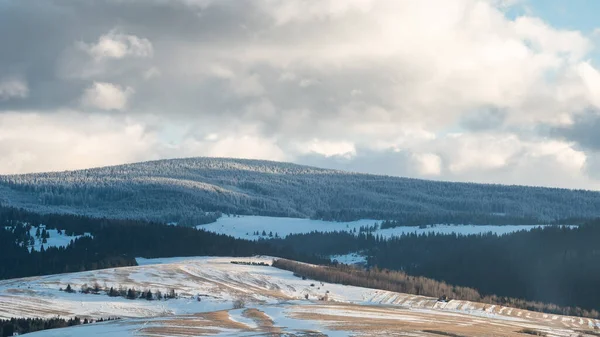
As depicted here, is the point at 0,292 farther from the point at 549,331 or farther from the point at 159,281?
the point at 549,331

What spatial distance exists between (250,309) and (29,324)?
103 feet

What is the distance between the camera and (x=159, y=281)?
7096 inches

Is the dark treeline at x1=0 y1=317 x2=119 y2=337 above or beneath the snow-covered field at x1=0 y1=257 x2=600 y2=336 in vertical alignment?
beneath

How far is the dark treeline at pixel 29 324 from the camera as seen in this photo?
11975 cm

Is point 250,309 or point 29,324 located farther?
point 250,309

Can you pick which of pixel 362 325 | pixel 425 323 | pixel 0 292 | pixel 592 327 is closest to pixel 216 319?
pixel 362 325

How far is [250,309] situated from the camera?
142 m

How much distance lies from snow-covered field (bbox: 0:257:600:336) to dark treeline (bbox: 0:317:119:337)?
268 inches

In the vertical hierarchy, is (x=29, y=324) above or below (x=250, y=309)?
below

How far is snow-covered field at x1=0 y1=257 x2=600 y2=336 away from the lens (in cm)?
11400

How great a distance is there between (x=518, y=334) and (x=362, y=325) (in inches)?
723

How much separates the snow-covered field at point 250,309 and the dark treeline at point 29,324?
681 cm

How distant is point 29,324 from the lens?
125 meters

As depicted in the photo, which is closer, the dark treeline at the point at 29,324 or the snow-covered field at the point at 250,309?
the snow-covered field at the point at 250,309
